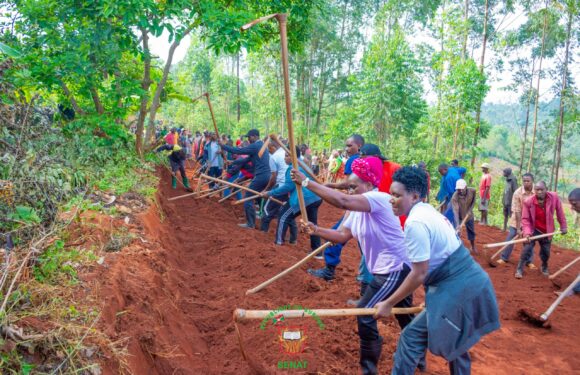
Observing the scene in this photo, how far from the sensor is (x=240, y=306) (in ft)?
15.6

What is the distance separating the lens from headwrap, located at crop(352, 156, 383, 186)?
3.75 metres

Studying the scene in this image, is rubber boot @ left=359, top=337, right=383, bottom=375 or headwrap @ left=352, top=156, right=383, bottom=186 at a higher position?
headwrap @ left=352, top=156, right=383, bottom=186

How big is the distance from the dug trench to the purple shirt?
3.35ft

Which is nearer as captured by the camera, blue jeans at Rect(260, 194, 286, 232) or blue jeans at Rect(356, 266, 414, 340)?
blue jeans at Rect(356, 266, 414, 340)

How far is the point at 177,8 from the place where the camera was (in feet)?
24.4

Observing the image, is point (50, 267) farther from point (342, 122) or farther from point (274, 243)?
point (342, 122)

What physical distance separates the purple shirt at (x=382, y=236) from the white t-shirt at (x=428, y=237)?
0.45m

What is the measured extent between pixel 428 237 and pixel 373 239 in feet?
2.69

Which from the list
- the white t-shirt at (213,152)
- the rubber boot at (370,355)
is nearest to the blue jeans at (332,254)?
the rubber boot at (370,355)

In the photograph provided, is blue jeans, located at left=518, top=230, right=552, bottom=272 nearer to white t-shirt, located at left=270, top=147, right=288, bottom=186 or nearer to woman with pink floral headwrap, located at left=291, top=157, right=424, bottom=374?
white t-shirt, located at left=270, top=147, right=288, bottom=186

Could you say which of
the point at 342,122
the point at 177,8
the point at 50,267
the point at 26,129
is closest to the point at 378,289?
the point at 50,267

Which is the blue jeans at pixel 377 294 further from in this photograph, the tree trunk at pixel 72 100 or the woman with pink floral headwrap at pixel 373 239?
the tree trunk at pixel 72 100

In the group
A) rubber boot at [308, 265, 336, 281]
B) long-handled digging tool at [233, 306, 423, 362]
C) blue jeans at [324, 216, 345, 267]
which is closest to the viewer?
long-handled digging tool at [233, 306, 423, 362]

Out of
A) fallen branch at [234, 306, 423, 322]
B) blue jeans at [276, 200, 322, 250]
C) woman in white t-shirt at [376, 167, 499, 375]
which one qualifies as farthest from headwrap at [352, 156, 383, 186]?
blue jeans at [276, 200, 322, 250]
